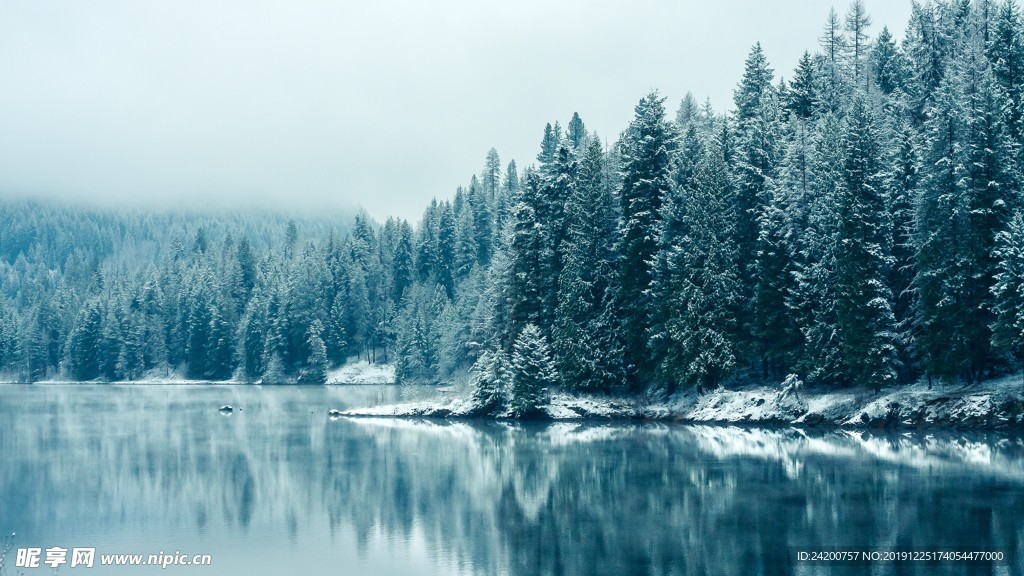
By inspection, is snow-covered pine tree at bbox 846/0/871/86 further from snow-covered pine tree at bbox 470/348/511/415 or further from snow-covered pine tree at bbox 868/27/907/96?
snow-covered pine tree at bbox 470/348/511/415

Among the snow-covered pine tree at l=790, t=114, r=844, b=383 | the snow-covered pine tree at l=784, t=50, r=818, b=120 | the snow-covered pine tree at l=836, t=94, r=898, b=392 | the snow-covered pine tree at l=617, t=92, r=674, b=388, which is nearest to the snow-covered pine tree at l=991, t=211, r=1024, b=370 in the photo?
the snow-covered pine tree at l=836, t=94, r=898, b=392

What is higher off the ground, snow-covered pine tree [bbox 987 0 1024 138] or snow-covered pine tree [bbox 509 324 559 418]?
snow-covered pine tree [bbox 987 0 1024 138]

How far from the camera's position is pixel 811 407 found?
190 ft

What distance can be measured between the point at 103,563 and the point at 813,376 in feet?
140

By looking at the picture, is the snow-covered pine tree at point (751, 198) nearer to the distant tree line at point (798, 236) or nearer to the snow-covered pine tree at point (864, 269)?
the distant tree line at point (798, 236)

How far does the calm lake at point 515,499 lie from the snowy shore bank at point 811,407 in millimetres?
3593

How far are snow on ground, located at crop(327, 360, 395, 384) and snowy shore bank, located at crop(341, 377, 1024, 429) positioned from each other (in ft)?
185

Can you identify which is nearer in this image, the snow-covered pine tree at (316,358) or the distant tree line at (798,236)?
the distant tree line at (798,236)

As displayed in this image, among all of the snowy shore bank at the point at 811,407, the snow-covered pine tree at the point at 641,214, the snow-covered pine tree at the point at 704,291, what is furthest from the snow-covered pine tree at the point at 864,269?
the snow-covered pine tree at the point at 641,214

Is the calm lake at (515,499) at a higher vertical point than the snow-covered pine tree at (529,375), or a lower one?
lower

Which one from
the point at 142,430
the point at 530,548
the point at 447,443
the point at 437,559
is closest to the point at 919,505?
the point at 530,548

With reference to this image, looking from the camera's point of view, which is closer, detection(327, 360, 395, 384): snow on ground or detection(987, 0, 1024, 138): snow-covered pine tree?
detection(987, 0, 1024, 138): snow-covered pine tree

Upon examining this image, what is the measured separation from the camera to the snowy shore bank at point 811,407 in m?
50.7

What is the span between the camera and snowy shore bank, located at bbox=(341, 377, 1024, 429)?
1996 inches
